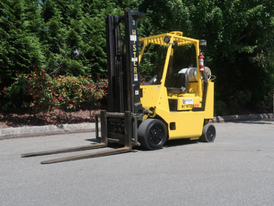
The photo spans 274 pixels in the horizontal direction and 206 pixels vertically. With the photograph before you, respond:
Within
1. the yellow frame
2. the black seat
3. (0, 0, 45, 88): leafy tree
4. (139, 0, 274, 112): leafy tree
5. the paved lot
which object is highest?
(139, 0, 274, 112): leafy tree

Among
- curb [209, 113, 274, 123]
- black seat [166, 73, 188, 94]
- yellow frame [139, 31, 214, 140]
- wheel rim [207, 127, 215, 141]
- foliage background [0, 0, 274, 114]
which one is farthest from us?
curb [209, 113, 274, 123]

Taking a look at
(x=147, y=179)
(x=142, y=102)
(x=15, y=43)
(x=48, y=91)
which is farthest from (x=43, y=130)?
(x=147, y=179)

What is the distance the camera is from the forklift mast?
6.46 metres

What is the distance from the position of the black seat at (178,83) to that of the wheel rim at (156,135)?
1392mm

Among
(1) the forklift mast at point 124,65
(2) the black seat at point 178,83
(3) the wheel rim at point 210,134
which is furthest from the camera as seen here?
(3) the wheel rim at point 210,134

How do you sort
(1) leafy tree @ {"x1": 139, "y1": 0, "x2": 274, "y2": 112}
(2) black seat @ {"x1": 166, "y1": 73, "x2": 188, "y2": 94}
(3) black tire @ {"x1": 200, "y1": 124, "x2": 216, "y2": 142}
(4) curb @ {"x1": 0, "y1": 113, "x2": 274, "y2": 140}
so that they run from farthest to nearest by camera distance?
(1) leafy tree @ {"x1": 139, "y1": 0, "x2": 274, "y2": 112}, (4) curb @ {"x1": 0, "y1": 113, "x2": 274, "y2": 140}, (3) black tire @ {"x1": 200, "y1": 124, "x2": 216, "y2": 142}, (2) black seat @ {"x1": 166, "y1": 73, "x2": 188, "y2": 94}

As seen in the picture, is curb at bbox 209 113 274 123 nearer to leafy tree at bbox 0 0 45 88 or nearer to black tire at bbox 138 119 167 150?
black tire at bbox 138 119 167 150

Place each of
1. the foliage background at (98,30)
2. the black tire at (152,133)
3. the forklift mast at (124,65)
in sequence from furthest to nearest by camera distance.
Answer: the foliage background at (98,30) → the forklift mast at (124,65) → the black tire at (152,133)

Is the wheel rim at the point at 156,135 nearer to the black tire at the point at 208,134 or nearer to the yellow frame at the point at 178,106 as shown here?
the yellow frame at the point at 178,106

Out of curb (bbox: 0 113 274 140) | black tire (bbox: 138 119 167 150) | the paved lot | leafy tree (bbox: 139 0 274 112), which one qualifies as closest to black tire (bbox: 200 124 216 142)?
the paved lot

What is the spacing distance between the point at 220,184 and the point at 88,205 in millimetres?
1972

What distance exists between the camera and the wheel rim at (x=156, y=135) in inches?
256

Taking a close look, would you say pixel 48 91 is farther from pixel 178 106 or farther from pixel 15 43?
pixel 178 106

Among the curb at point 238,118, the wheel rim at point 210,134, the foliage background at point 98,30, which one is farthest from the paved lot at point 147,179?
the curb at point 238,118
